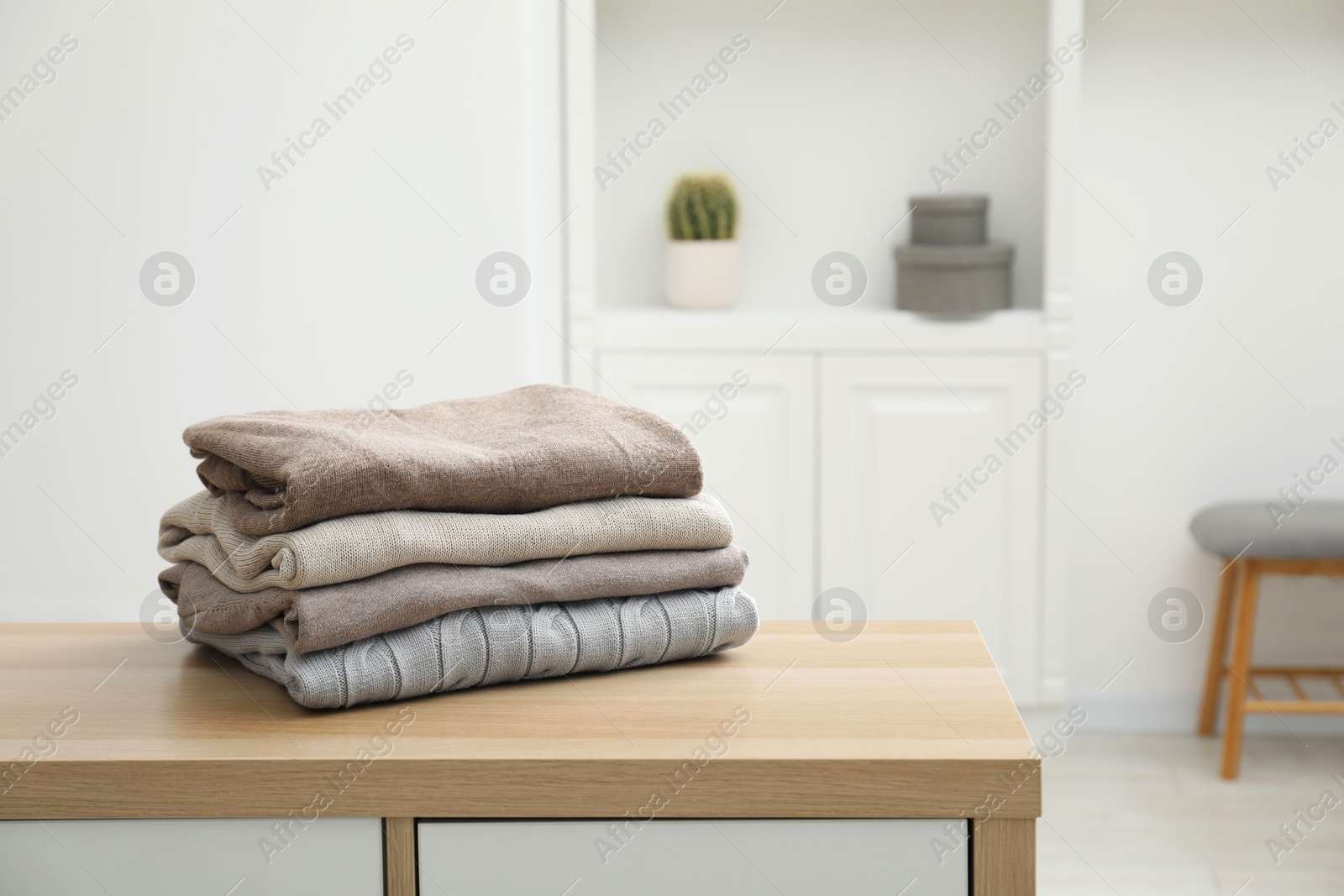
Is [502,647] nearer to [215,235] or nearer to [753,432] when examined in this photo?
[215,235]

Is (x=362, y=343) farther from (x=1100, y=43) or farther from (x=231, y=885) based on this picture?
(x=1100, y=43)

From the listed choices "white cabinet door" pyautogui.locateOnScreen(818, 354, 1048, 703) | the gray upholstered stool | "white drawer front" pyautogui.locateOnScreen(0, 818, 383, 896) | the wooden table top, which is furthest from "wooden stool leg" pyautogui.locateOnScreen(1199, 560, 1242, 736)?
"white drawer front" pyautogui.locateOnScreen(0, 818, 383, 896)

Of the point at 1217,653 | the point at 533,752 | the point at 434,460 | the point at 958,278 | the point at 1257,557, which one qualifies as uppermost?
the point at 958,278

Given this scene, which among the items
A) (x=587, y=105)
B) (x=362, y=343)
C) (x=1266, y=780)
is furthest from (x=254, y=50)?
(x=1266, y=780)

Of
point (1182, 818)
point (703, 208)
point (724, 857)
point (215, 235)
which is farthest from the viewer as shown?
point (703, 208)

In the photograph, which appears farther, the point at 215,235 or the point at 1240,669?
the point at 1240,669

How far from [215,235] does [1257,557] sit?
68.1 inches

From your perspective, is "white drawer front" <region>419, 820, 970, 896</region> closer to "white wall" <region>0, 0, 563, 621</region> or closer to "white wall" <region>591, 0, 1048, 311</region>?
"white wall" <region>0, 0, 563, 621</region>

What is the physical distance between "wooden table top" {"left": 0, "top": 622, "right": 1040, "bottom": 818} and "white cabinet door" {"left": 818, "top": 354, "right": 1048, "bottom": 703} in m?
Answer: 1.34

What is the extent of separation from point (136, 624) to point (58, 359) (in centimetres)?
72

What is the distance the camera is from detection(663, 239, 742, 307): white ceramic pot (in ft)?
6.98

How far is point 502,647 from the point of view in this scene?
2.21 feet

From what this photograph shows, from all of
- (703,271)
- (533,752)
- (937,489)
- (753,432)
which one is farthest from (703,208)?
(533,752)

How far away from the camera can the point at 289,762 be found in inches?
22.7
